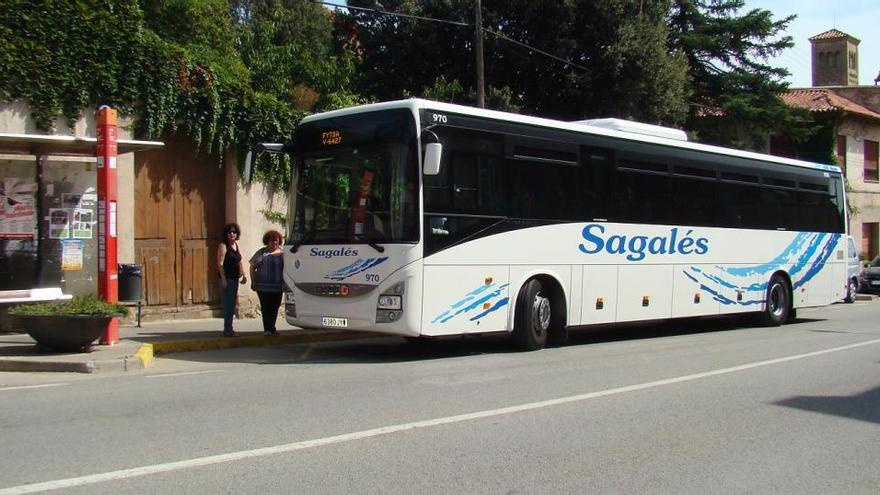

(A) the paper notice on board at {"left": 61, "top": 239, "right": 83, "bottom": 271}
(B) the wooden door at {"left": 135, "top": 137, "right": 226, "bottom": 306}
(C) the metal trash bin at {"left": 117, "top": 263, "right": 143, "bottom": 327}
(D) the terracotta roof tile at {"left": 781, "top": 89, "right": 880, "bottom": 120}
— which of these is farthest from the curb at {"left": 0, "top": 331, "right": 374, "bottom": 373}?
(D) the terracotta roof tile at {"left": 781, "top": 89, "right": 880, "bottom": 120}

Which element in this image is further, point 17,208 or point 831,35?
point 831,35

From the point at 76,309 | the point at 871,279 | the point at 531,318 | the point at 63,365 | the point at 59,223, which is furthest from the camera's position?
the point at 871,279

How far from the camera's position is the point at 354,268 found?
1057cm

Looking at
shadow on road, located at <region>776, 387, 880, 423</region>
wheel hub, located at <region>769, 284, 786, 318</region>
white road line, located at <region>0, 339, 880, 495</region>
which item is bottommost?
shadow on road, located at <region>776, 387, 880, 423</region>

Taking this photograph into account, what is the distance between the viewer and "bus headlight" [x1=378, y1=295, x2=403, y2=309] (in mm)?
10227

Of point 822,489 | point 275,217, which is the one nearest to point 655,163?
point 275,217

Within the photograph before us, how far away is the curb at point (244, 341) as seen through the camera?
458 inches

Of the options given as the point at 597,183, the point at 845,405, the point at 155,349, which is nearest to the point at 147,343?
the point at 155,349

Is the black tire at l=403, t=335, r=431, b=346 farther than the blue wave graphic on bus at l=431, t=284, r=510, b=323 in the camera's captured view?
Yes

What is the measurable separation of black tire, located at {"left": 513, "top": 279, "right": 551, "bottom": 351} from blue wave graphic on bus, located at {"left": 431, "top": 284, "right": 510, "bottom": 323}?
38 cm

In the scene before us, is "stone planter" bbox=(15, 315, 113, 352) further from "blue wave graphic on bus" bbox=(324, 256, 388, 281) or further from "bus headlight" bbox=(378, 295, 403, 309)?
"bus headlight" bbox=(378, 295, 403, 309)

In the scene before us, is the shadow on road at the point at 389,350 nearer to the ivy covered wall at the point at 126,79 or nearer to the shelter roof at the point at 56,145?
the shelter roof at the point at 56,145

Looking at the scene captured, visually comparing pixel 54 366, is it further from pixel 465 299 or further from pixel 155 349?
pixel 465 299

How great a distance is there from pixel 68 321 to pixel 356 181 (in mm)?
4025
